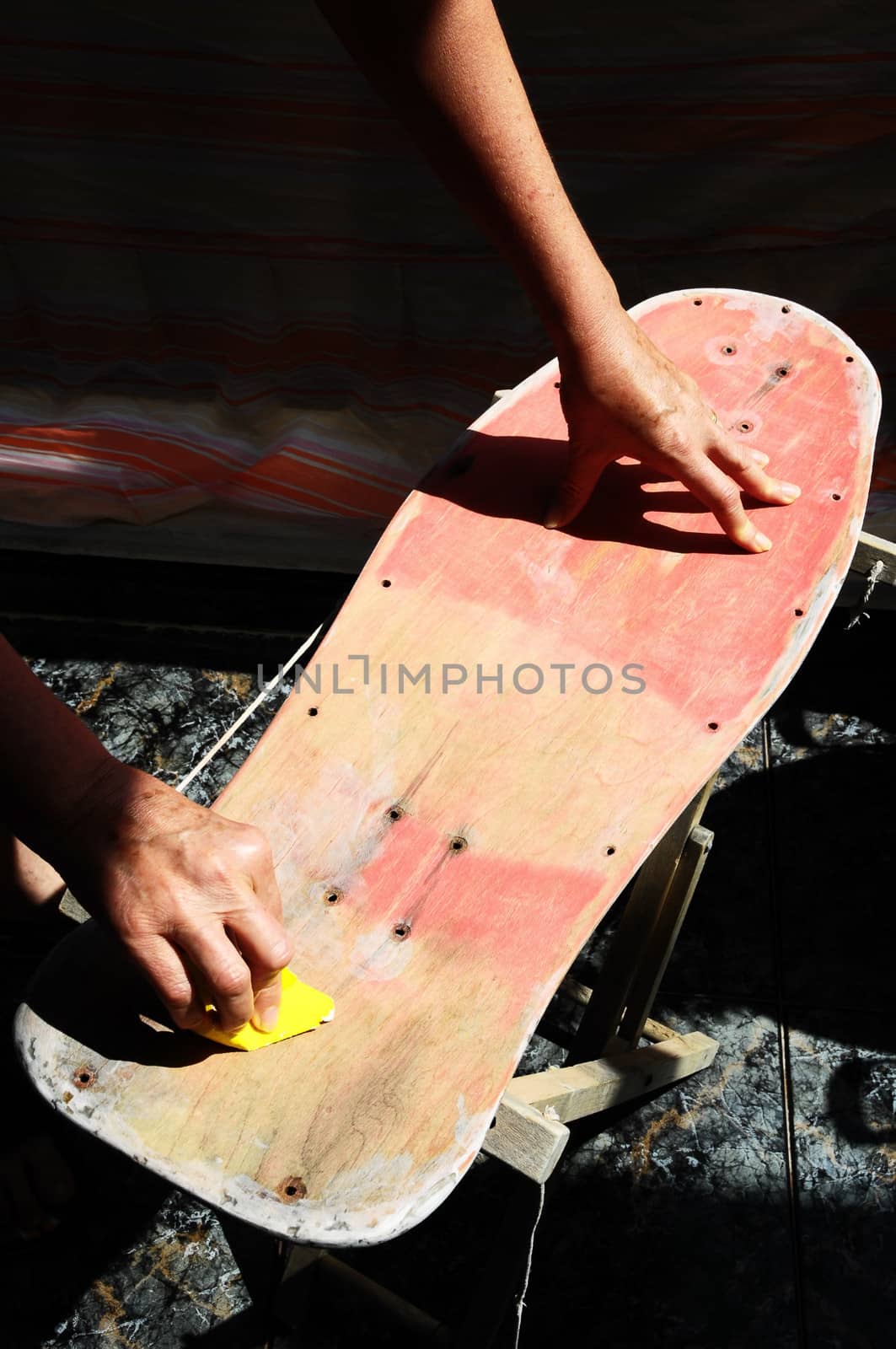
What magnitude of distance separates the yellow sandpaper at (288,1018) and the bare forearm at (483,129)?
3.13 ft

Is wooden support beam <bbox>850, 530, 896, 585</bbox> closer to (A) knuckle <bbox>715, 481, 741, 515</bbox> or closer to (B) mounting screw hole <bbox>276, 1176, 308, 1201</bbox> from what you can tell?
(A) knuckle <bbox>715, 481, 741, 515</bbox>

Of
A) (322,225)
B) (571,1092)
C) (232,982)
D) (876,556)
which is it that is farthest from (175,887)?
(322,225)

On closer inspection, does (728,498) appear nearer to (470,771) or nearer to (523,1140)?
(470,771)

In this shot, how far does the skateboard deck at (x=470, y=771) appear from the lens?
4.41 ft

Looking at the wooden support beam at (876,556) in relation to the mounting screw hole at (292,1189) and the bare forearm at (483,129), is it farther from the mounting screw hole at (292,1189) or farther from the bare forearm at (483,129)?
the mounting screw hole at (292,1189)

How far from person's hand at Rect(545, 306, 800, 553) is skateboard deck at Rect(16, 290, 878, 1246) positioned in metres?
0.09

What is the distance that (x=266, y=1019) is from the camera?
138 centimetres

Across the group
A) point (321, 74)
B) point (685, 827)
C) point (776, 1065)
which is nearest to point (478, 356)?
point (321, 74)

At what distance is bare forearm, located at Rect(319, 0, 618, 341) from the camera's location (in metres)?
1.51

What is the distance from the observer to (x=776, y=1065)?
7.63ft

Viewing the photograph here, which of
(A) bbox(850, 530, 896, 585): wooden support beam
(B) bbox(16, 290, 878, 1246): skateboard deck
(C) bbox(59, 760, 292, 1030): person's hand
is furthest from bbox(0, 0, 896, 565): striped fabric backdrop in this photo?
(C) bbox(59, 760, 292, 1030): person's hand

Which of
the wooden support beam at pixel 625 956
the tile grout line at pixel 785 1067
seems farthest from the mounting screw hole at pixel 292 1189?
the tile grout line at pixel 785 1067

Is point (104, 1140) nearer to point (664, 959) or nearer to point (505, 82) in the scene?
point (664, 959)

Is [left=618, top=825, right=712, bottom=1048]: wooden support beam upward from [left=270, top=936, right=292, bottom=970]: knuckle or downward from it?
downward
